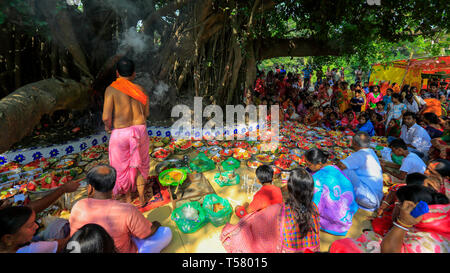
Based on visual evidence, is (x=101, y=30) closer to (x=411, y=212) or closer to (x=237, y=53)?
(x=237, y=53)

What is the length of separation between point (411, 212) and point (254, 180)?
1.98 m

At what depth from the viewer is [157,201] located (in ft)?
8.98

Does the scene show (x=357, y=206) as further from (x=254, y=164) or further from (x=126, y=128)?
(x=126, y=128)

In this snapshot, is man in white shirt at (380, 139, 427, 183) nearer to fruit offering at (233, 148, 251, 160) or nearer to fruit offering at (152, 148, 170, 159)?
fruit offering at (233, 148, 251, 160)

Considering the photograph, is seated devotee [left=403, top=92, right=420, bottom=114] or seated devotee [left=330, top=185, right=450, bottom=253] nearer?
seated devotee [left=330, top=185, right=450, bottom=253]

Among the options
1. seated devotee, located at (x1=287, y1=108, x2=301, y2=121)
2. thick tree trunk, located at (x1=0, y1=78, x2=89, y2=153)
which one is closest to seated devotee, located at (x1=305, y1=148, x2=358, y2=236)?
thick tree trunk, located at (x1=0, y1=78, x2=89, y2=153)

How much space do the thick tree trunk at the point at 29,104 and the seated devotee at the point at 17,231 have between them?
172 centimetres

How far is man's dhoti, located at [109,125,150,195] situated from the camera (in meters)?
2.55

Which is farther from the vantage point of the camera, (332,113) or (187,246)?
(332,113)

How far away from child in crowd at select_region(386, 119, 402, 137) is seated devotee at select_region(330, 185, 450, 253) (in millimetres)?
4101

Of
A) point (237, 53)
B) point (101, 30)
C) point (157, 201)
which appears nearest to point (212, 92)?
point (237, 53)

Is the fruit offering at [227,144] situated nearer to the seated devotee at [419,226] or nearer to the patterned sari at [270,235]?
the patterned sari at [270,235]

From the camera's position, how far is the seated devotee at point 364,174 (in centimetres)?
252

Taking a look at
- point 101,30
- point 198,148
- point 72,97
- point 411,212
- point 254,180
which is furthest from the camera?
point 101,30
